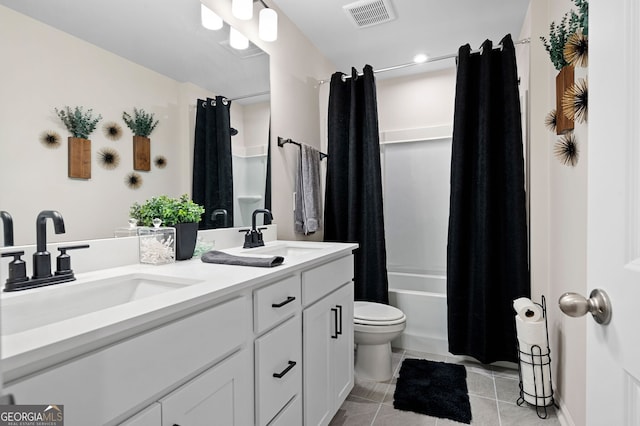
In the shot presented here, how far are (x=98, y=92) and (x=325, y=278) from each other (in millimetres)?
1113

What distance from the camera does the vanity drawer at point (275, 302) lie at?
3.34 feet

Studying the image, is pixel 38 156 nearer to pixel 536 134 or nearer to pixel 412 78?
pixel 536 134

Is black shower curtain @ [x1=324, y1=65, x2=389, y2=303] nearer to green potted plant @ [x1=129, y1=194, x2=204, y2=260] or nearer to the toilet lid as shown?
the toilet lid

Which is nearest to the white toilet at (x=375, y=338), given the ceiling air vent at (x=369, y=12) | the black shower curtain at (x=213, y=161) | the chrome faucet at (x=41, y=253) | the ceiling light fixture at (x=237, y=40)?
the black shower curtain at (x=213, y=161)

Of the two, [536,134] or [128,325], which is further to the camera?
[536,134]

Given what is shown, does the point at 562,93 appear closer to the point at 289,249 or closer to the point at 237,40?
the point at 289,249

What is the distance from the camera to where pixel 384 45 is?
104 inches

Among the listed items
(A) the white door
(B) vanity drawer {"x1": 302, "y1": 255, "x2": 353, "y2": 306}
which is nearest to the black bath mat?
(B) vanity drawer {"x1": 302, "y1": 255, "x2": 353, "y2": 306}

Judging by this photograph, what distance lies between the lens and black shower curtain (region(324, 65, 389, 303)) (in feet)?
8.20

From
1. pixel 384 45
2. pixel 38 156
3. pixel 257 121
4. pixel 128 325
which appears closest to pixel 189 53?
pixel 257 121

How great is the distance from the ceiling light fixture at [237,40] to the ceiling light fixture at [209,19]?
0.10 m

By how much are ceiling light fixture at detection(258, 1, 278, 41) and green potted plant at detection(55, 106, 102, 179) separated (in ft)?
3.84

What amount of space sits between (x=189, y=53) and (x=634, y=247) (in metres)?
1.70

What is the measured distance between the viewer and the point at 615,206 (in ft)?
1.84
